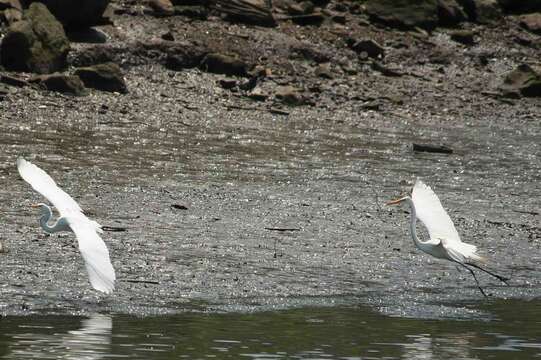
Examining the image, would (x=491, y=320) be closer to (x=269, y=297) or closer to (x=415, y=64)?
(x=269, y=297)

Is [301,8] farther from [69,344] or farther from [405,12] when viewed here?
[69,344]

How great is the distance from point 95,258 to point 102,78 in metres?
11.4

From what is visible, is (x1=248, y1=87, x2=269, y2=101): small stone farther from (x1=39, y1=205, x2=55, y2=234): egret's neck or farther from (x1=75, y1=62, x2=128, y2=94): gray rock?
(x1=39, y1=205, x2=55, y2=234): egret's neck

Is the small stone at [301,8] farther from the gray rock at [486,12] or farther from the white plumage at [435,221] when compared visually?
the white plumage at [435,221]

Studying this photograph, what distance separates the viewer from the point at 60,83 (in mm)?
20984

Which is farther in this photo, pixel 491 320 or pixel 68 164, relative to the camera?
pixel 68 164

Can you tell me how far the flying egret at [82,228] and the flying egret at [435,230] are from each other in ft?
9.87

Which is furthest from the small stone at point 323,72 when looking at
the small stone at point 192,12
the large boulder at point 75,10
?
the large boulder at point 75,10

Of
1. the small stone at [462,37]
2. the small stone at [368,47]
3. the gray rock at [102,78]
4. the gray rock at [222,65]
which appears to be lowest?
the gray rock at [102,78]

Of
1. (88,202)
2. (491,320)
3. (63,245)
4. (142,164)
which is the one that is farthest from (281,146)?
(491,320)

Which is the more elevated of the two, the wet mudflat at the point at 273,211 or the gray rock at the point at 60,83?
the gray rock at the point at 60,83

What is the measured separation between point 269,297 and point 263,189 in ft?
15.8

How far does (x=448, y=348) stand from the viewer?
1088cm

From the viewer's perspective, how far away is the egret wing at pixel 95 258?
10.2m
